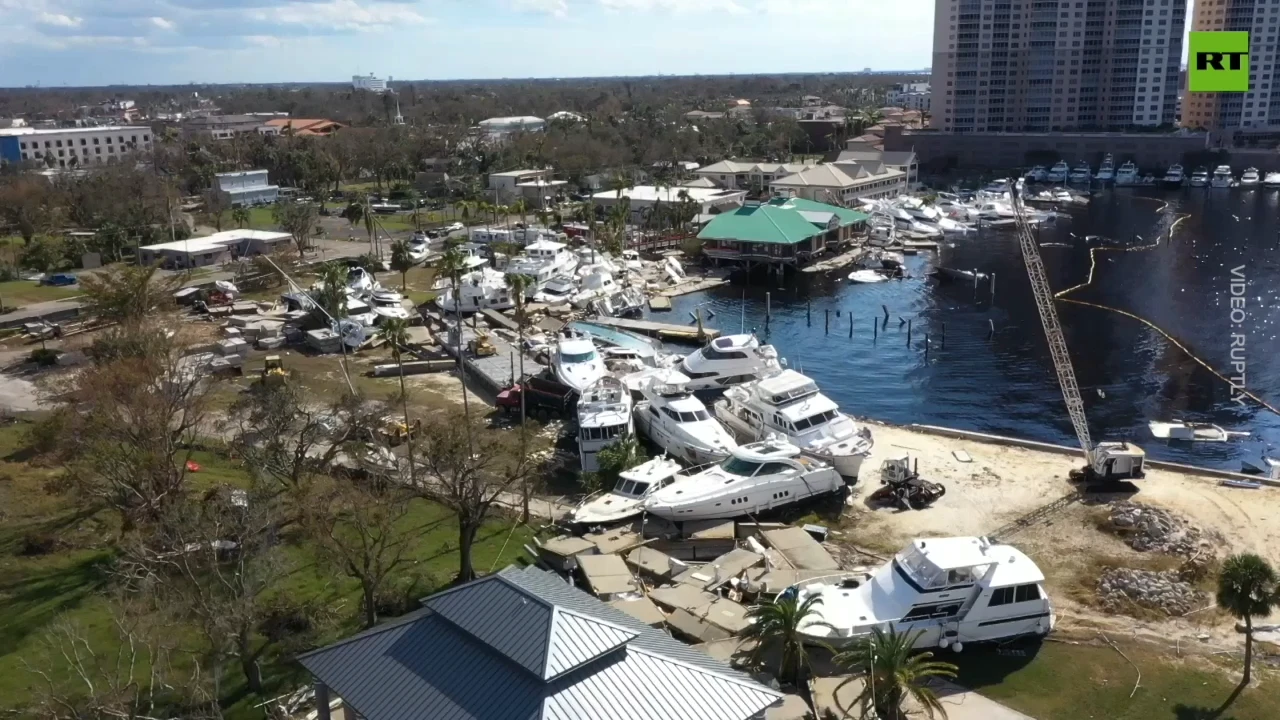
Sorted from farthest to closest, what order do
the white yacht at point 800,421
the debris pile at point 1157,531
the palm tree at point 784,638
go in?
the white yacht at point 800,421 → the debris pile at point 1157,531 → the palm tree at point 784,638

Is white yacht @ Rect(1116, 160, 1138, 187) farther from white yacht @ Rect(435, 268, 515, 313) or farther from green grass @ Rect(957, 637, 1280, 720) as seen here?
green grass @ Rect(957, 637, 1280, 720)

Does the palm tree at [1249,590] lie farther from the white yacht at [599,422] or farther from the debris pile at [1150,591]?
the white yacht at [599,422]

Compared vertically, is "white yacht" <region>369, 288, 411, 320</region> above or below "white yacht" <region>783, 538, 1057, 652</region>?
above

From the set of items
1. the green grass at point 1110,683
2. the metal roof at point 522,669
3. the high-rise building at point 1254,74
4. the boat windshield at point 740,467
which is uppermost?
the high-rise building at point 1254,74

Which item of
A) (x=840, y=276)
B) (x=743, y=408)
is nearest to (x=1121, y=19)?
(x=840, y=276)

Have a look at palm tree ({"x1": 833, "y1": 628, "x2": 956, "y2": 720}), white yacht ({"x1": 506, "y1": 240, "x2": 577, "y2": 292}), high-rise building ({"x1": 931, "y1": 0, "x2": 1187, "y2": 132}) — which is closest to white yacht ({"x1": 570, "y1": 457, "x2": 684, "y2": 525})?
palm tree ({"x1": 833, "y1": 628, "x2": 956, "y2": 720})

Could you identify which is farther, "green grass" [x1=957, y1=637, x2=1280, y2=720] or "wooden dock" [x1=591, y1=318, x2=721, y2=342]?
"wooden dock" [x1=591, y1=318, x2=721, y2=342]

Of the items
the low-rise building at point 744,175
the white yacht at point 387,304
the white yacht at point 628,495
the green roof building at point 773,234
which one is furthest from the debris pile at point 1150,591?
the low-rise building at point 744,175
